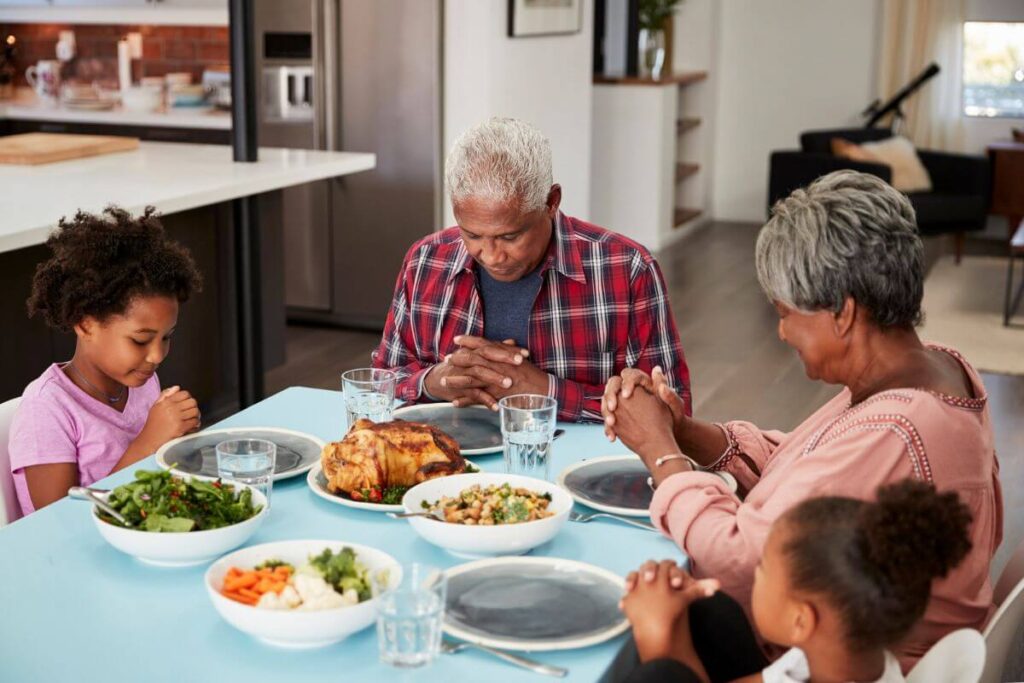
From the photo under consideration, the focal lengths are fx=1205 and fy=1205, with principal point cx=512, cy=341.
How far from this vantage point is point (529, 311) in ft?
7.97

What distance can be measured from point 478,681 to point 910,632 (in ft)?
1.59

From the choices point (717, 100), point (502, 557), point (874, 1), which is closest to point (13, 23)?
point (717, 100)

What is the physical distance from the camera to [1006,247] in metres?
8.20

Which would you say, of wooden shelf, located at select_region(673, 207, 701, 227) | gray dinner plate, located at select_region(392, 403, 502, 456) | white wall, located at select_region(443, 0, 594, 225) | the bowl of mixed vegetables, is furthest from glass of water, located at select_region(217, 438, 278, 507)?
wooden shelf, located at select_region(673, 207, 701, 227)

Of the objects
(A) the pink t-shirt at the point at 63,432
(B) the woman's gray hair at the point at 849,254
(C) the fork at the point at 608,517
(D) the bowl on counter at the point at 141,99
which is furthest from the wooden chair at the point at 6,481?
(D) the bowl on counter at the point at 141,99

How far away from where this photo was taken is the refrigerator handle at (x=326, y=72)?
534 cm

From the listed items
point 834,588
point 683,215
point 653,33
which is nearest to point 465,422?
point 834,588

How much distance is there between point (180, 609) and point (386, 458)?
43cm

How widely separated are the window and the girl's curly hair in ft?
24.4

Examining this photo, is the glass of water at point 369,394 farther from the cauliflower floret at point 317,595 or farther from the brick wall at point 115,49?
the brick wall at point 115,49

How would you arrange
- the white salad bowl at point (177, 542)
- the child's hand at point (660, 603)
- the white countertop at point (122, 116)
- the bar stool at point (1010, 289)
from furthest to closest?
the bar stool at point (1010, 289), the white countertop at point (122, 116), the white salad bowl at point (177, 542), the child's hand at point (660, 603)

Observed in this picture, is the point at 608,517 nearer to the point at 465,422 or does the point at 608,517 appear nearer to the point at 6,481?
the point at 465,422

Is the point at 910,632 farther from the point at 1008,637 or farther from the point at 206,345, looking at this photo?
the point at 206,345

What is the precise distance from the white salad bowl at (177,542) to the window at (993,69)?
7931 mm
